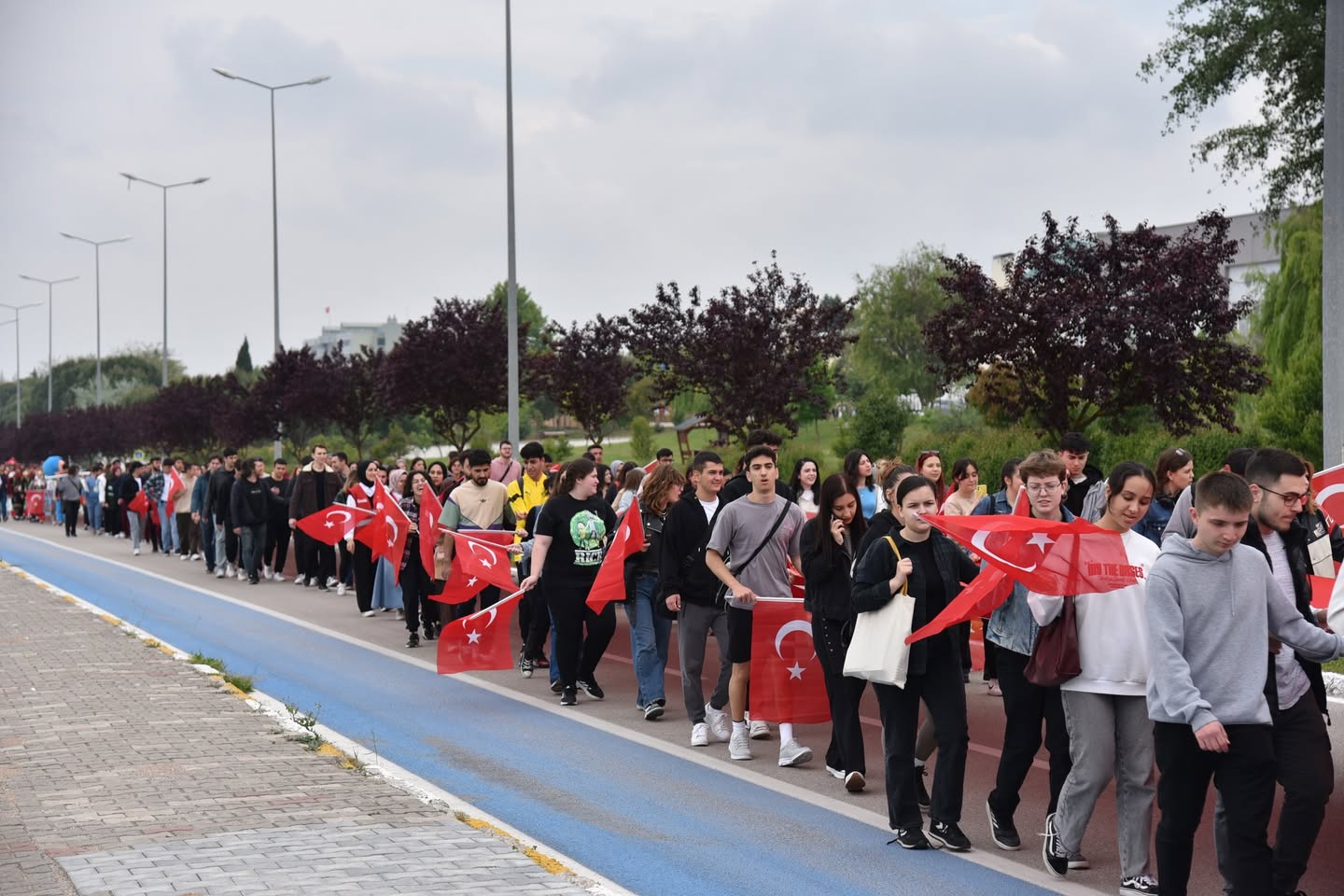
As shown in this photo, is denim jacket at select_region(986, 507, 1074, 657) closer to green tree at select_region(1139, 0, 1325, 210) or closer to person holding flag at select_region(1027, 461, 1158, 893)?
person holding flag at select_region(1027, 461, 1158, 893)

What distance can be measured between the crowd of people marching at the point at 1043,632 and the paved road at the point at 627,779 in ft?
0.83

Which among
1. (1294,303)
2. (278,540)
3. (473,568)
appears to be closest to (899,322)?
(1294,303)

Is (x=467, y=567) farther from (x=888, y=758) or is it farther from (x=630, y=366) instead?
(x=630, y=366)

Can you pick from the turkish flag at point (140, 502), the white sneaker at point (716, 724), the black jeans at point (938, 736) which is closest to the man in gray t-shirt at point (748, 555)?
the white sneaker at point (716, 724)

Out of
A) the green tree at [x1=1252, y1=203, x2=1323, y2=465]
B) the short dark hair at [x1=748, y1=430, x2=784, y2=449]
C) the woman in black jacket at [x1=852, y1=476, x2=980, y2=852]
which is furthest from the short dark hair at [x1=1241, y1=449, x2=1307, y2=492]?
the green tree at [x1=1252, y1=203, x2=1323, y2=465]

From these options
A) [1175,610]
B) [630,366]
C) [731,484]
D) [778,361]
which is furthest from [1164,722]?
[630,366]

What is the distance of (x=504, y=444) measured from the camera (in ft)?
72.9

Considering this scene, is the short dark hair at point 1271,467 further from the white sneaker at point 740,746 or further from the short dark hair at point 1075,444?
the short dark hair at point 1075,444

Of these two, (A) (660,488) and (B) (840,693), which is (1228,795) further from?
(A) (660,488)

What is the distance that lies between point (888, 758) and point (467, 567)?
733 cm

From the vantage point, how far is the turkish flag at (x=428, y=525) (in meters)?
16.5

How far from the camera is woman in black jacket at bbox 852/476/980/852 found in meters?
8.08

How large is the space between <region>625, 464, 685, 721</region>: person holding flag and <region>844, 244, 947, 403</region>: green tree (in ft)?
254

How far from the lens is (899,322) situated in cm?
9075
